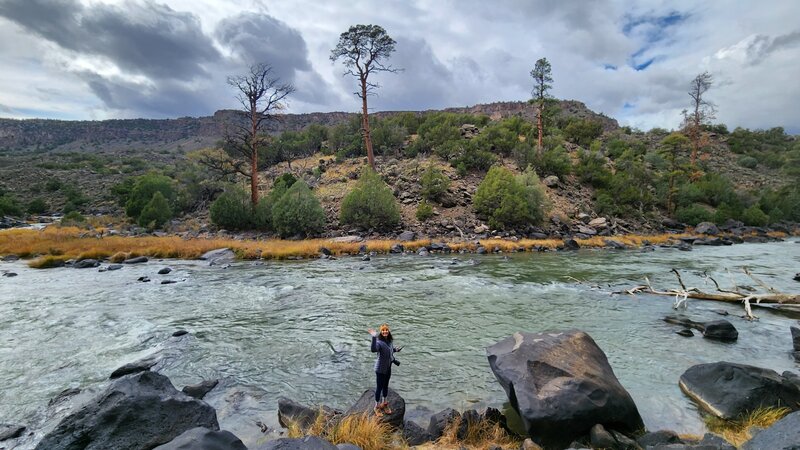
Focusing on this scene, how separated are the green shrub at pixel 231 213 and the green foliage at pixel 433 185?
1459 cm

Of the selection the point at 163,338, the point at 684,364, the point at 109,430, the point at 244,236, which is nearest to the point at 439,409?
the point at 109,430

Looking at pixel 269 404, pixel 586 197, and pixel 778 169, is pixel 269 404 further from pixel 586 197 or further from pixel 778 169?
pixel 778 169

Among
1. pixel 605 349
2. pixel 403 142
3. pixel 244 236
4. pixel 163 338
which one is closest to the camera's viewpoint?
pixel 605 349

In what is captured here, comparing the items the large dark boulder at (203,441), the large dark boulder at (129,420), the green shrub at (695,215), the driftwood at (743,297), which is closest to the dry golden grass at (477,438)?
the large dark boulder at (203,441)

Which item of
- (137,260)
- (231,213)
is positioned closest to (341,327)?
(137,260)

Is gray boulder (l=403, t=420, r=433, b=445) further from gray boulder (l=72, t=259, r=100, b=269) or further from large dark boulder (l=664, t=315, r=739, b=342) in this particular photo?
gray boulder (l=72, t=259, r=100, b=269)

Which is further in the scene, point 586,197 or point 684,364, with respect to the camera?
point 586,197

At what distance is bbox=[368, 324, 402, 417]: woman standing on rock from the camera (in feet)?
20.5

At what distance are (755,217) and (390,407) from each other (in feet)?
157

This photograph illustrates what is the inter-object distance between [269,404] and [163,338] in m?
5.12

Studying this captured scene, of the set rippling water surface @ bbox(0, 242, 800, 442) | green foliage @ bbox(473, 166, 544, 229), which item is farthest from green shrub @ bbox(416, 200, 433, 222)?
rippling water surface @ bbox(0, 242, 800, 442)

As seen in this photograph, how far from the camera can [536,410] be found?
593 cm

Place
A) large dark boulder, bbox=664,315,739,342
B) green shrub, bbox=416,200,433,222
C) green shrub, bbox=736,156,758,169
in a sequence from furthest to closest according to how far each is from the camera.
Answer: green shrub, bbox=736,156,758,169 < green shrub, bbox=416,200,433,222 < large dark boulder, bbox=664,315,739,342

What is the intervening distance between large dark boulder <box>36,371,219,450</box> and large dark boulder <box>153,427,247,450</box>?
5.00ft
